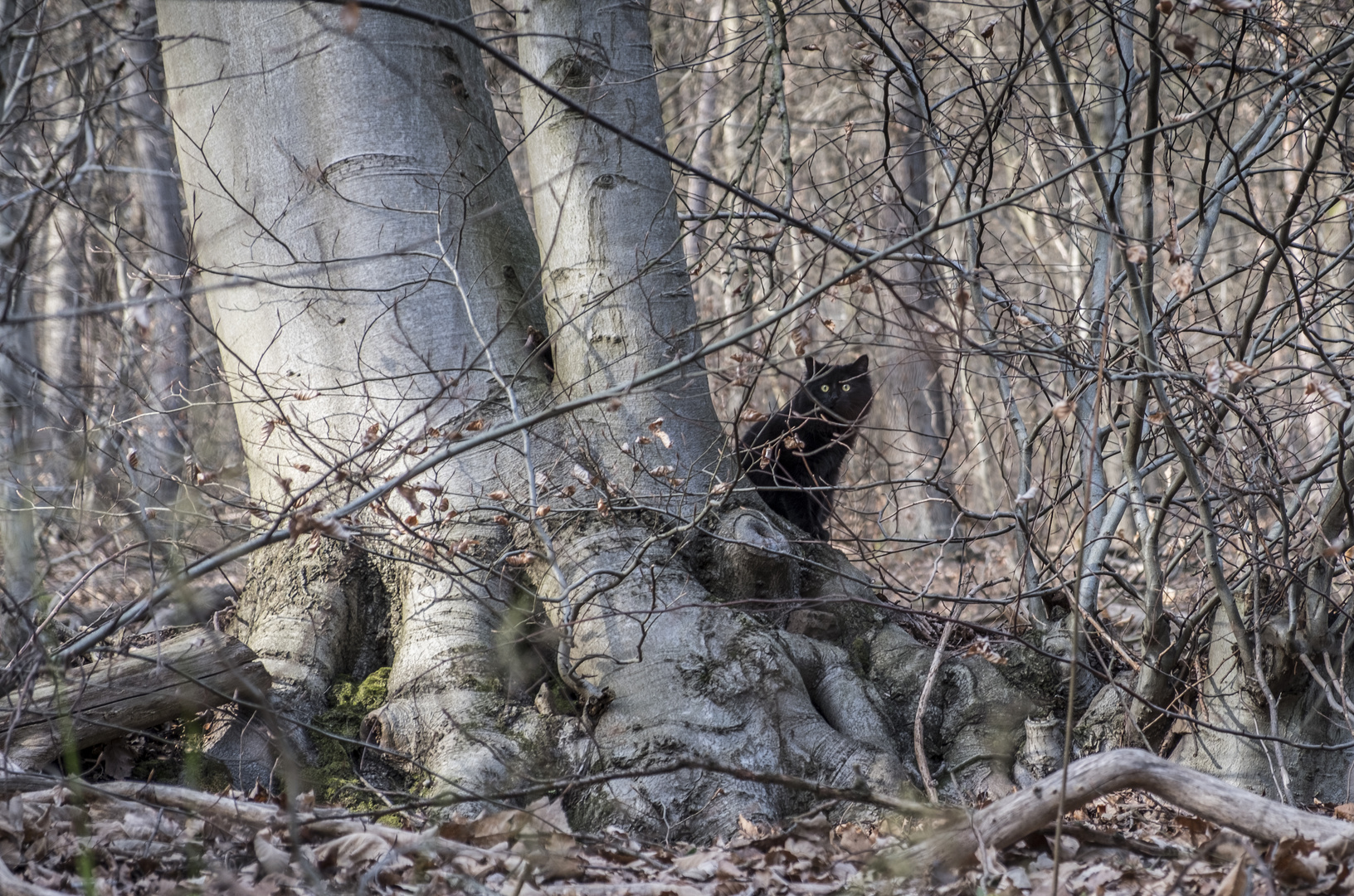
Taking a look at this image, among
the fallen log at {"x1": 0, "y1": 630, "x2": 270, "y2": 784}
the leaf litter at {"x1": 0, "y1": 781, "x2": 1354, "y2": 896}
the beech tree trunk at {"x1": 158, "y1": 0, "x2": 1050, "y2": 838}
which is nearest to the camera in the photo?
the leaf litter at {"x1": 0, "y1": 781, "x2": 1354, "y2": 896}

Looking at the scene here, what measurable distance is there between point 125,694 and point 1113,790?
2.65 metres

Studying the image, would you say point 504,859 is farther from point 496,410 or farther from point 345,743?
point 496,410

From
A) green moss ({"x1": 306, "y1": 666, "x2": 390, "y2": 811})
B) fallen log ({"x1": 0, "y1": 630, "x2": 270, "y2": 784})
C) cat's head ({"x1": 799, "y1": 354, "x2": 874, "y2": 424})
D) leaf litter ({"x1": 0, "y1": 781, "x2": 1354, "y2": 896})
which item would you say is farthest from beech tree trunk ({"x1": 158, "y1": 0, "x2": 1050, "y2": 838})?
cat's head ({"x1": 799, "y1": 354, "x2": 874, "y2": 424})

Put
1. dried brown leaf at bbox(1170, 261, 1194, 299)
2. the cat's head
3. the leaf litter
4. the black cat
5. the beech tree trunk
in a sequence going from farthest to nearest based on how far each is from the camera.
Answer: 1. the cat's head
2. the black cat
3. the beech tree trunk
4. dried brown leaf at bbox(1170, 261, 1194, 299)
5. the leaf litter

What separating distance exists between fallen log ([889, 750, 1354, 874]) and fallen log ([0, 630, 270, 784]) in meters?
1.87

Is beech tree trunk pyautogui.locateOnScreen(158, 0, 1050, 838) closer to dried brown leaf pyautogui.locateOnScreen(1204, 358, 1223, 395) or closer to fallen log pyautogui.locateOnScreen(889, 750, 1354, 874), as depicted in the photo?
fallen log pyautogui.locateOnScreen(889, 750, 1354, 874)

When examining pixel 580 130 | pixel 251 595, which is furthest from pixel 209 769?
pixel 580 130

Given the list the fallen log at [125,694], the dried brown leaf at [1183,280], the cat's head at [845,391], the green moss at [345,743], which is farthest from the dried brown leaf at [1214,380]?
the cat's head at [845,391]

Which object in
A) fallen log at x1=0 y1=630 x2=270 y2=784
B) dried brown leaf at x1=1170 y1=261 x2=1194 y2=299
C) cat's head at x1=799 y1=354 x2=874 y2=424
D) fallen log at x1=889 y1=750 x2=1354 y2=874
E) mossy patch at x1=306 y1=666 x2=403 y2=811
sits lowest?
fallen log at x1=889 y1=750 x2=1354 y2=874

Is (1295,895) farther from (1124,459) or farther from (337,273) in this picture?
(337,273)

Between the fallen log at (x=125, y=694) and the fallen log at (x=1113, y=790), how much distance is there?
187 centimetres

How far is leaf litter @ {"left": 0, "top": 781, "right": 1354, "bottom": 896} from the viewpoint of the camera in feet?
6.50

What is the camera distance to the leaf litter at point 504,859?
6.50 ft

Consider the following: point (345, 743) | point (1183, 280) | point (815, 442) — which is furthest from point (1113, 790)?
point (815, 442)
